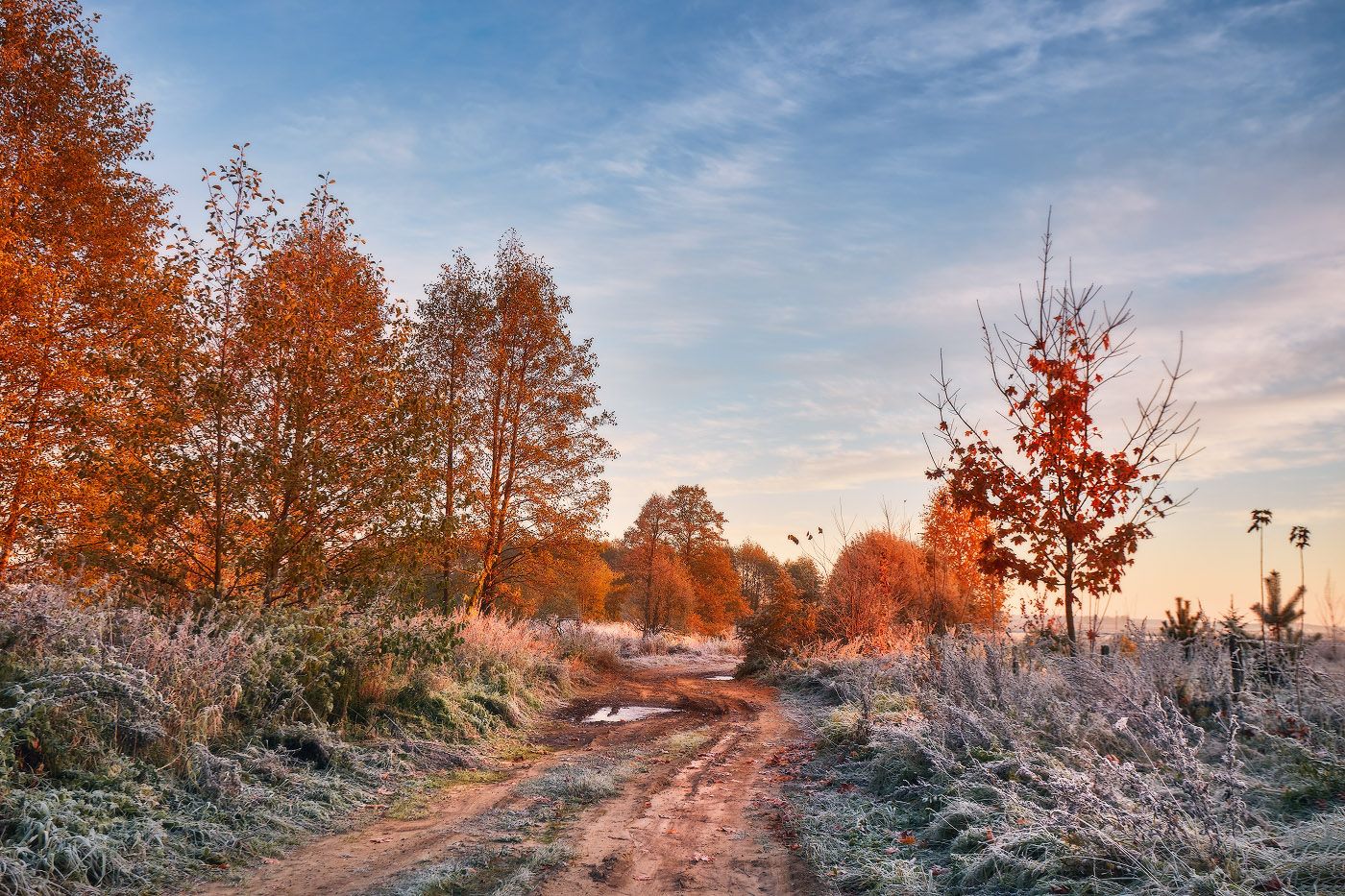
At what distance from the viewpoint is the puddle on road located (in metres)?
12.6

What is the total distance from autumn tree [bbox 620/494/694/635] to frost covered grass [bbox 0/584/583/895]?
2907 cm

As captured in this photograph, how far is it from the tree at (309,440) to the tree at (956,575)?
12243 mm

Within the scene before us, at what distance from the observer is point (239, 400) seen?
8.99 meters

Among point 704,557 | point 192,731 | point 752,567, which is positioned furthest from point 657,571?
point 192,731

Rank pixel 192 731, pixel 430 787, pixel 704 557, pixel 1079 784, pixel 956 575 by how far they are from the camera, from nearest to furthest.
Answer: pixel 1079 784
pixel 192 731
pixel 430 787
pixel 956 575
pixel 704 557

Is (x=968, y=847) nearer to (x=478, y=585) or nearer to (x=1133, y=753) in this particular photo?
(x=1133, y=753)

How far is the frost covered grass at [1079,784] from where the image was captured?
3914 mm

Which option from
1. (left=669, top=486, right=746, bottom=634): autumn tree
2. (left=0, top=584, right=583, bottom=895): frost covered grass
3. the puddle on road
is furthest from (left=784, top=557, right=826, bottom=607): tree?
(left=669, top=486, right=746, bottom=634): autumn tree

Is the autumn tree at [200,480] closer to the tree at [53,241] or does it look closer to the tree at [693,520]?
the tree at [53,241]

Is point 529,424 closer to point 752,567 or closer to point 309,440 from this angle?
point 309,440

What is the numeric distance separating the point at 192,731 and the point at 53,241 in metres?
11.3

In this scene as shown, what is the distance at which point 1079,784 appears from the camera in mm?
4570

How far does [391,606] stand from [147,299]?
15.4 ft

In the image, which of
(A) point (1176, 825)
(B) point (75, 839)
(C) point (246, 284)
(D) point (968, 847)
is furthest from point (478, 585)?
(A) point (1176, 825)
